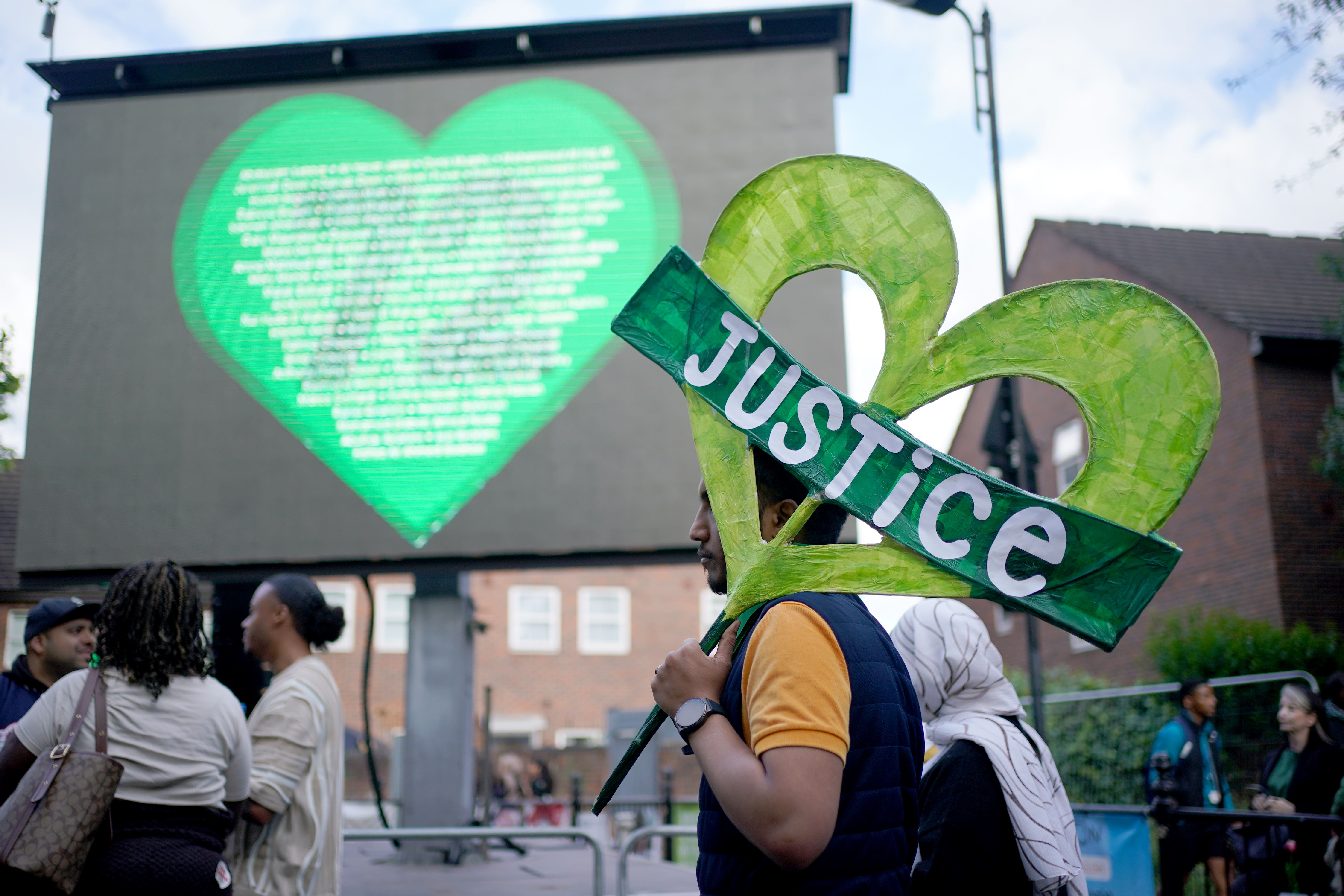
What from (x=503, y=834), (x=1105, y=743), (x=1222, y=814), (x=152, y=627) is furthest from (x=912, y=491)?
(x=1105, y=743)

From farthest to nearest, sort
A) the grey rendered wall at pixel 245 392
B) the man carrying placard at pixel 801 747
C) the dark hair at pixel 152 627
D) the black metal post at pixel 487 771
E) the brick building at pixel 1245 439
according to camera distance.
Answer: the brick building at pixel 1245 439 → the black metal post at pixel 487 771 → the grey rendered wall at pixel 245 392 → the dark hair at pixel 152 627 → the man carrying placard at pixel 801 747

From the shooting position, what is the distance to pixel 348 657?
973 inches

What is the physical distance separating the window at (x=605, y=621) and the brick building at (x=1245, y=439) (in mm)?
10287

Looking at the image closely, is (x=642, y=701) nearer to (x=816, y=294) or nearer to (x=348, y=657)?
(x=348, y=657)

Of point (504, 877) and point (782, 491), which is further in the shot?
point (504, 877)

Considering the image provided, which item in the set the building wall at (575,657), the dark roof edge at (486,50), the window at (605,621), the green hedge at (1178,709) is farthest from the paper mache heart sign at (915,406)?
the window at (605,621)

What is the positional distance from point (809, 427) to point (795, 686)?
0.48 m

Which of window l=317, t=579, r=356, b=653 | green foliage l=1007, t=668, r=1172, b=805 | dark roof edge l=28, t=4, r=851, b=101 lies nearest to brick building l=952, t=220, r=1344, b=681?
green foliage l=1007, t=668, r=1172, b=805

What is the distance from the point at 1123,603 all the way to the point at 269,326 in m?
6.41

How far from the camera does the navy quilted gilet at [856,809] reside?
1.47 meters

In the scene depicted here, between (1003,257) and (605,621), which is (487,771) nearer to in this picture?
(1003,257)

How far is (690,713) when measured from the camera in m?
1.54

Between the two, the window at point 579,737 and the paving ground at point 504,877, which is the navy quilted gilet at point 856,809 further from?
the window at point 579,737

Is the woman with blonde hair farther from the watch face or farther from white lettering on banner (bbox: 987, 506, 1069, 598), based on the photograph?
the watch face
